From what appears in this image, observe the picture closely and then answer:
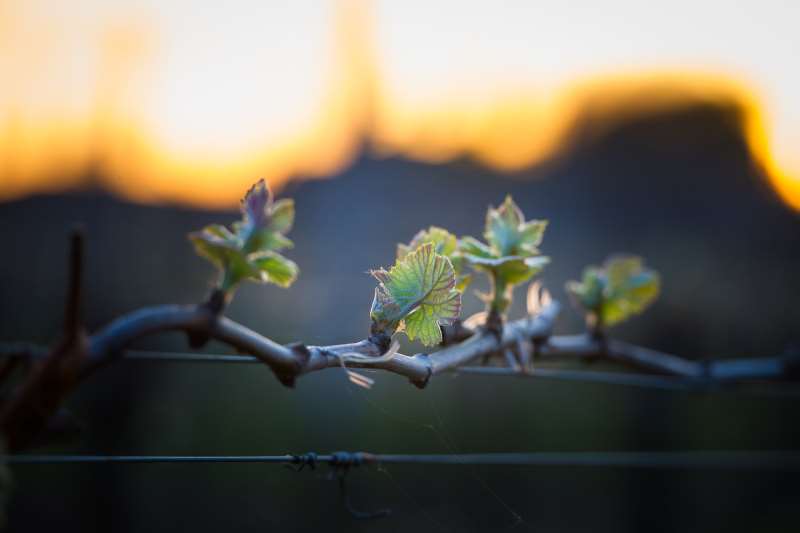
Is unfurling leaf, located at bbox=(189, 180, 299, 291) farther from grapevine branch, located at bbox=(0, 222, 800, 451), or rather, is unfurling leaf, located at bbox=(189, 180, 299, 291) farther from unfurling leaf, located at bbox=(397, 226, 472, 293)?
unfurling leaf, located at bbox=(397, 226, 472, 293)

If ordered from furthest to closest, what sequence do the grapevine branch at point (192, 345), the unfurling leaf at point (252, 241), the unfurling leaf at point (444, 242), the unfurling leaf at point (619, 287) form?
1. the unfurling leaf at point (619, 287)
2. the unfurling leaf at point (444, 242)
3. the unfurling leaf at point (252, 241)
4. the grapevine branch at point (192, 345)

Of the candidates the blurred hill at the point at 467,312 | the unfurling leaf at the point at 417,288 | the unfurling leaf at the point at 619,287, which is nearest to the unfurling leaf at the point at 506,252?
the unfurling leaf at the point at 417,288

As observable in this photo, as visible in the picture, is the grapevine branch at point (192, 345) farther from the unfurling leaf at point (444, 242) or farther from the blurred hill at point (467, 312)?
the blurred hill at point (467, 312)

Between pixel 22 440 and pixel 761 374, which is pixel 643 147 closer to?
pixel 761 374

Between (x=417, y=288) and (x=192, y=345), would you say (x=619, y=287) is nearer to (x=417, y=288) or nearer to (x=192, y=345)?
(x=417, y=288)

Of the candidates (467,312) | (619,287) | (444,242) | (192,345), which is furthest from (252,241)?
(467,312)

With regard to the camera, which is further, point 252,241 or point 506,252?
point 506,252

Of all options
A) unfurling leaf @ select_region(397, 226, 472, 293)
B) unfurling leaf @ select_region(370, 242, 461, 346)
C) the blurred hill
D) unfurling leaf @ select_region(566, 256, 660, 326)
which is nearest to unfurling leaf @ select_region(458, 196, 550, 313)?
unfurling leaf @ select_region(397, 226, 472, 293)
